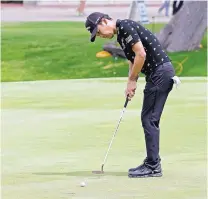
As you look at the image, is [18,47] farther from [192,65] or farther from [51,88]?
[51,88]

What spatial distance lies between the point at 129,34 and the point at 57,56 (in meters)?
19.2

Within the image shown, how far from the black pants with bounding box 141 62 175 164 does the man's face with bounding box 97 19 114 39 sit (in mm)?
630

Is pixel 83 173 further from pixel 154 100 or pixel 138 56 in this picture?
pixel 138 56

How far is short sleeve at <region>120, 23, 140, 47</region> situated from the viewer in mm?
8758

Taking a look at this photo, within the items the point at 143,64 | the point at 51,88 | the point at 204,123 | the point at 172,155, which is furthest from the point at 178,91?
the point at 143,64

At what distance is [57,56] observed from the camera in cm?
2788

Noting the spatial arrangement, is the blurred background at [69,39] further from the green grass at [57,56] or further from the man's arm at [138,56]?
the man's arm at [138,56]

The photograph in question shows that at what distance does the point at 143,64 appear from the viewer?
29.4ft

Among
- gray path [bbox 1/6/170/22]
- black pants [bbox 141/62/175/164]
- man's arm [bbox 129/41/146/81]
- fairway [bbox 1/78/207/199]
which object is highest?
man's arm [bbox 129/41/146/81]

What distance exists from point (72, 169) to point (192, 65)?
1662cm

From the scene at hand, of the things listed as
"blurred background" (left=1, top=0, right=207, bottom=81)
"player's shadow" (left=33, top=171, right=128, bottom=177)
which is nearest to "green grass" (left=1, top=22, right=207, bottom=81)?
"blurred background" (left=1, top=0, right=207, bottom=81)

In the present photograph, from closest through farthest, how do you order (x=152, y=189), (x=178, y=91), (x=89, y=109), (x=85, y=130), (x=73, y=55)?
(x=152, y=189) < (x=85, y=130) < (x=89, y=109) < (x=178, y=91) < (x=73, y=55)

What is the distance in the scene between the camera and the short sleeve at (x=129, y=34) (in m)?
8.76

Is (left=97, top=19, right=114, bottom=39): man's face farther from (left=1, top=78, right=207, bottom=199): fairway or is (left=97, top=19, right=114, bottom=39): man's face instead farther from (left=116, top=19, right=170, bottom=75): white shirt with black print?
(left=1, top=78, right=207, bottom=199): fairway
